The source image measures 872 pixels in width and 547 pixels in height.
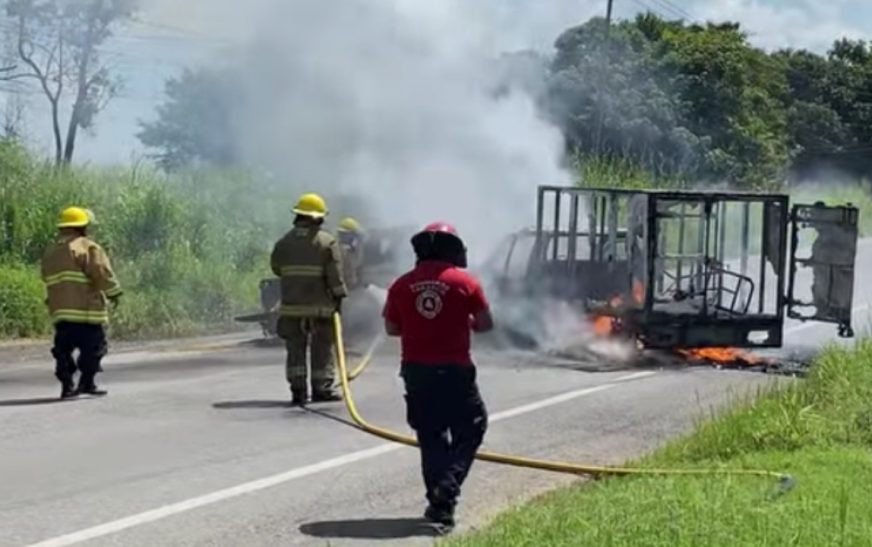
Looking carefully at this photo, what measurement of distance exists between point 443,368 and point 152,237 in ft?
52.5

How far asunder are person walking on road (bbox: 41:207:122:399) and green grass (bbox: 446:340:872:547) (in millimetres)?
5387

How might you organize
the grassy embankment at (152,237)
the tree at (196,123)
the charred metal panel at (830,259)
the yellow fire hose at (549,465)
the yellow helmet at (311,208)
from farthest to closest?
1. the tree at (196,123)
2. the grassy embankment at (152,237)
3. the charred metal panel at (830,259)
4. the yellow helmet at (311,208)
5. the yellow fire hose at (549,465)

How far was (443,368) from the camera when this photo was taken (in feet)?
27.0

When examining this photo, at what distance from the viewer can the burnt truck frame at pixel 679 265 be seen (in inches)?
638

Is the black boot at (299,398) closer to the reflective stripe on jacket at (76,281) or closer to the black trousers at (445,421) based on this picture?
the reflective stripe on jacket at (76,281)

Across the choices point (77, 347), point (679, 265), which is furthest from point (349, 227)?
point (77, 347)

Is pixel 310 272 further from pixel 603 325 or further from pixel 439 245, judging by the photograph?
pixel 603 325

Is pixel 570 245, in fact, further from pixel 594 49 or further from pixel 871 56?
pixel 871 56

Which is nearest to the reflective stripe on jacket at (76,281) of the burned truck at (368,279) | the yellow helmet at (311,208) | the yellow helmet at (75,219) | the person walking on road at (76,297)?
the person walking on road at (76,297)

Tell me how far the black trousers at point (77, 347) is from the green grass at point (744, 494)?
5.37 m

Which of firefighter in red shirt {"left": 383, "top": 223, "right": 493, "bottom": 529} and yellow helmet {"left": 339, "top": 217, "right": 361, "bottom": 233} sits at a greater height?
yellow helmet {"left": 339, "top": 217, "right": 361, "bottom": 233}

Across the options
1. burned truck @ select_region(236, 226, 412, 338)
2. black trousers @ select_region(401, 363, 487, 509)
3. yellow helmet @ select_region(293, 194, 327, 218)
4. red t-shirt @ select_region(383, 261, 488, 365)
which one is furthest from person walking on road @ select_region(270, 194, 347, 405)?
burned truck @ select_region(236, 226, 412, 338)

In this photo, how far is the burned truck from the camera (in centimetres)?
1775

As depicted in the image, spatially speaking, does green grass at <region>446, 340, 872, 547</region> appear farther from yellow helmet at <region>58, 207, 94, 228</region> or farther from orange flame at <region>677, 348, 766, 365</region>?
yellow helmet at <region>58, 207, 94, 228</region>
